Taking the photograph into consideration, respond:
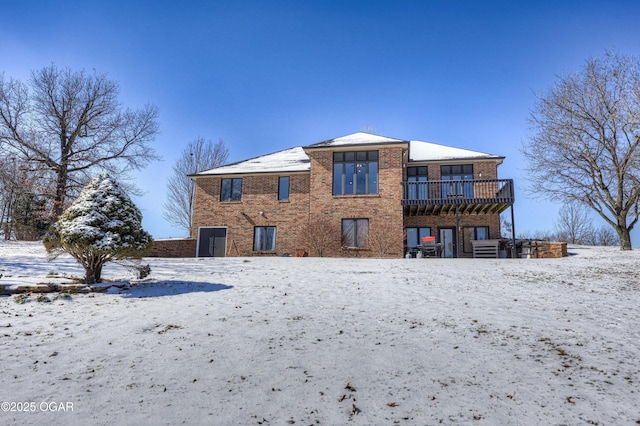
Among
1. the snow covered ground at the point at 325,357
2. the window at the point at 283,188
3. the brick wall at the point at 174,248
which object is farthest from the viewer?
the window at the point at 283,188

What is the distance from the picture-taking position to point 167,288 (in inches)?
301

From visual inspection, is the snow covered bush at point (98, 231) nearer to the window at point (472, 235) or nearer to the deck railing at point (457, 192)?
the deck railing at point (457, 192)

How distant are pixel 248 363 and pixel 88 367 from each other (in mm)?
1665

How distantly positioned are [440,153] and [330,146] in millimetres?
7712

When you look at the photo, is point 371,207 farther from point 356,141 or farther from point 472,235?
point 472,235

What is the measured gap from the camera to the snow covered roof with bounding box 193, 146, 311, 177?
19.5 m

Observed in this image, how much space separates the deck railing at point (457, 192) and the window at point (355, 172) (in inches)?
69.0

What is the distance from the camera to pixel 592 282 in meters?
8.04

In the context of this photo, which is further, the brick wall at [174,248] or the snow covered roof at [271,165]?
the snow covered roof at [271,165]

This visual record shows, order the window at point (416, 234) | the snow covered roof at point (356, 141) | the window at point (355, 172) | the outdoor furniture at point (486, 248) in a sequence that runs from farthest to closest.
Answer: the window at point (416, 234)
the window at point (355, 172)
the snow covered roof at point (356, 141)
the outdoor furniture at point (486, 248)

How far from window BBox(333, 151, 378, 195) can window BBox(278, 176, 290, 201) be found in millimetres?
2895

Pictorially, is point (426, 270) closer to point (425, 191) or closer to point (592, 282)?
point (592, 282)

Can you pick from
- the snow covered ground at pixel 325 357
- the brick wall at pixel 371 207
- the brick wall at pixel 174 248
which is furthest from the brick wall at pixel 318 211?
the snow covered ground at pixel 325 357

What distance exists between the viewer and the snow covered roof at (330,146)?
1823 centimetres
